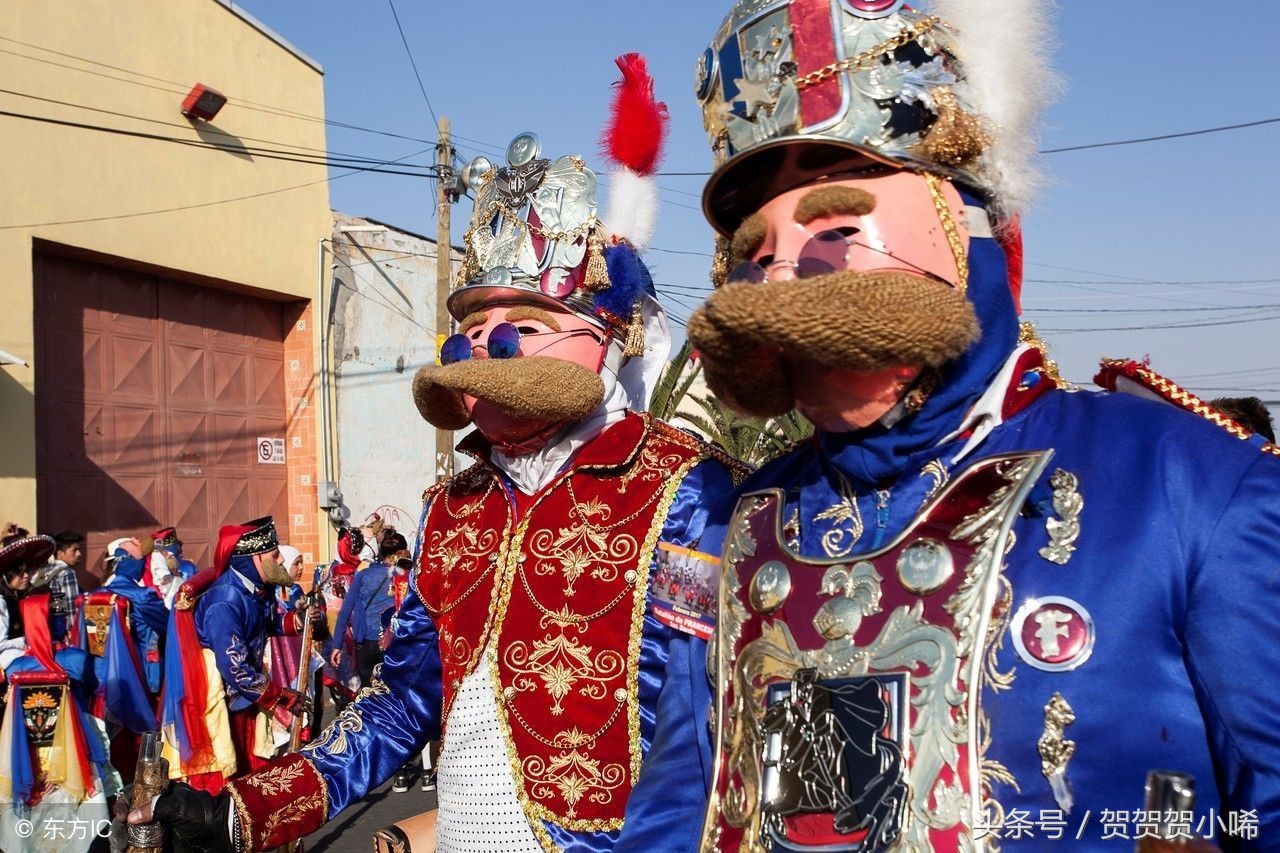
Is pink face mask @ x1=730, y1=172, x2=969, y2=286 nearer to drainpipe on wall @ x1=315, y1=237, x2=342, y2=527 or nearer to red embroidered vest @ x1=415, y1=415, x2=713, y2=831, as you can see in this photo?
red embroidered vest @ x1=415, y1=415, x2=713, y2=831

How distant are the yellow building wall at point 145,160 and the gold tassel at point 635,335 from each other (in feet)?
31.4

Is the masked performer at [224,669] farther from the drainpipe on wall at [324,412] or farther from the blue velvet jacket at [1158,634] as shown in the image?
the drainpipe on wall at [324,412]

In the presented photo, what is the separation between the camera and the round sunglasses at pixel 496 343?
2975 mm

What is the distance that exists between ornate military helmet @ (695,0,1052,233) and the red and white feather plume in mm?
1364

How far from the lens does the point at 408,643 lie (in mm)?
3189

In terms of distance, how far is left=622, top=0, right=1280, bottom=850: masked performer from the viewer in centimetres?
145

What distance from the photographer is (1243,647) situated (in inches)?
54.9


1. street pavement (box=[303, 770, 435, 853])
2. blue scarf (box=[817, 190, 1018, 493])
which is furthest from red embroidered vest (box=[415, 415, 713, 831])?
street pavement (box=[303, 770, 435, 853])

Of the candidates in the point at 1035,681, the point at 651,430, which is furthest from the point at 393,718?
the point at 1035,681

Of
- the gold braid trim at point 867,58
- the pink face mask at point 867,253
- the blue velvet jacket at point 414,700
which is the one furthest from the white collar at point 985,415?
the blue velvet jacket at point 414,700

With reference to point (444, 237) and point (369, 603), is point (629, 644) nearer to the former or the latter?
point (369, 603)

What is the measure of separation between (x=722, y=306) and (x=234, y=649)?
A: 20.6 ft

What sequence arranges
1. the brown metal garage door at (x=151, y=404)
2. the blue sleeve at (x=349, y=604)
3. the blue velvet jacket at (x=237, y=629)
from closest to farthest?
the blue velvet jacket at (x=237, y=629), the blue sleeve at (x=349, y=604), the brown metal garage door at (x=151, y=404)

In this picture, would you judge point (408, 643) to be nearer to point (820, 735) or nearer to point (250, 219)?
point (820, 735)
